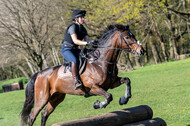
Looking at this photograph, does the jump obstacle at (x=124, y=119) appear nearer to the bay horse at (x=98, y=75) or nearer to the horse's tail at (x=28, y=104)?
the bay horse at (x=98, y=75)

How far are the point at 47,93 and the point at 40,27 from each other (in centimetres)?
2033

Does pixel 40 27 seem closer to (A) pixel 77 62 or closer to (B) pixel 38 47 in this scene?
(B) pixel 38 47

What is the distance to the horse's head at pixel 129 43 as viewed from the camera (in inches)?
276

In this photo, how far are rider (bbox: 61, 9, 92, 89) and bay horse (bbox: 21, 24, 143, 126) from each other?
→ 203 millimetres

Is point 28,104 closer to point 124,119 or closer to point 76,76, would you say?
point 76,76

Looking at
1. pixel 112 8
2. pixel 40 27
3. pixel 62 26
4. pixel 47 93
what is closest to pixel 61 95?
pixel 47 93

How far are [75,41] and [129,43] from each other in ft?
4.63

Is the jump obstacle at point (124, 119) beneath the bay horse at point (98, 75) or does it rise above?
beneath

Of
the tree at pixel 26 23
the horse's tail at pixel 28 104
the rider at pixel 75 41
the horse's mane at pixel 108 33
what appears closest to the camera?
the rider at pixel 75 41

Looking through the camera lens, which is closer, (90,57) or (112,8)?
(90,57)

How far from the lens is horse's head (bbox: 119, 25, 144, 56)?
7.01m

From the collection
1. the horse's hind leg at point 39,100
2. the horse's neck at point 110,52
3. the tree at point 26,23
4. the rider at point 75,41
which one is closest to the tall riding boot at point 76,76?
the rider at point 75,41

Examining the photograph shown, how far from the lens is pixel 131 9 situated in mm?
28469

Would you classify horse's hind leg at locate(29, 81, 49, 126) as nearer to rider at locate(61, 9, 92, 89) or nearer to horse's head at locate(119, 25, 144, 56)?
rider at locate(61, 9, 92, 89)
